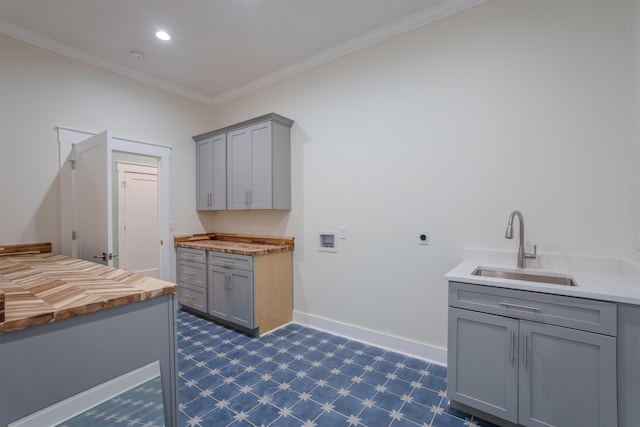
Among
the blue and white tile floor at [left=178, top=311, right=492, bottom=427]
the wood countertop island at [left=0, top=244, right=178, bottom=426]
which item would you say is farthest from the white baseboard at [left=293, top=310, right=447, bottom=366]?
the wood countertop island at [left=0, top=244, right=178, bottom=426]

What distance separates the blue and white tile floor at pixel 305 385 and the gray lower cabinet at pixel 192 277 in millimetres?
609

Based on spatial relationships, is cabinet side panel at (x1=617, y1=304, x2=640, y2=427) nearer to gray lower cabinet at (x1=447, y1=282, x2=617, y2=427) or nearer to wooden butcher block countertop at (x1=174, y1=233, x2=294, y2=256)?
gray lower cabinet at (x1=447, y1=282, x2=617, y2=427)

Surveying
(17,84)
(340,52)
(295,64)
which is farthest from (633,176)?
(17,84)

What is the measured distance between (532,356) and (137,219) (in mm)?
5307

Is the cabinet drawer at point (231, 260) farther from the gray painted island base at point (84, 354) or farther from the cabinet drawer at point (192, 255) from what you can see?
the gray painted island base at point (84, 354)

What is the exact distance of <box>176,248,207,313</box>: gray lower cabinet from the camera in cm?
344

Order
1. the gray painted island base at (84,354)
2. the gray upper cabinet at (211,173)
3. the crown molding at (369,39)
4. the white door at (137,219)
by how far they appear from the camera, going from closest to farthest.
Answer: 1. the gray painted island base at (84,354)
2. the crown molding at (369,39)
3. the gray upper cabinet at (211,173)
4. the white door at (137,219)

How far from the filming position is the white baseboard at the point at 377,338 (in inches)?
95.9

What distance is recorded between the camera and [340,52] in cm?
299

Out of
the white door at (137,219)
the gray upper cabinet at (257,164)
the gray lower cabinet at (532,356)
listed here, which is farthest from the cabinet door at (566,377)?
the white door at (137,219)

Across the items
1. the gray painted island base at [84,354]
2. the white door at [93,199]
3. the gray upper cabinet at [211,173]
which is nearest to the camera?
the gray painted island base at [84,354]

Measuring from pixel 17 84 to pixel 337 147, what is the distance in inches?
120

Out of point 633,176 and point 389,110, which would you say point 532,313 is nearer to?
point 633,176

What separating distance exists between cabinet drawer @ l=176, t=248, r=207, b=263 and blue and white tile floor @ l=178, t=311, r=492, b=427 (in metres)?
0.91
